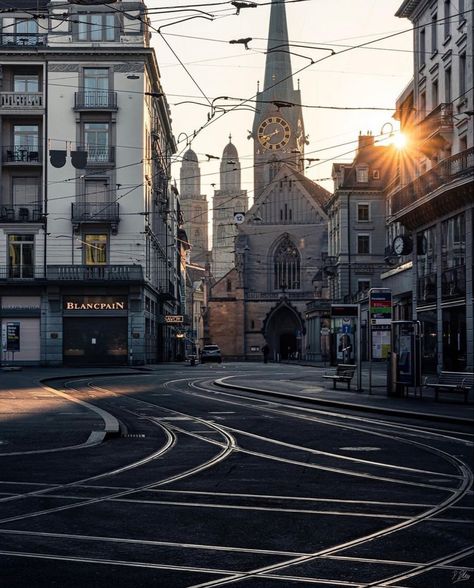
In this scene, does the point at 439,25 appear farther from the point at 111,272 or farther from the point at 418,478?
the point at 418,478

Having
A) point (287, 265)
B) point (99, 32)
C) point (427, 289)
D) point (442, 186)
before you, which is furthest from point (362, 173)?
point (442, 186)

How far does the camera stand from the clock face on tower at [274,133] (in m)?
128

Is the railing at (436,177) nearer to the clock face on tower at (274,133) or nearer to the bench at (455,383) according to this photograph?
the bench at (455,383)

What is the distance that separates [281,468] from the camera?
477 inches

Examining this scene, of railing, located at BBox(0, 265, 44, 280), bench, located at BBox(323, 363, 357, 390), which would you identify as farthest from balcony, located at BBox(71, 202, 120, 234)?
bench, located at BBox(323, 363, 357, 390)

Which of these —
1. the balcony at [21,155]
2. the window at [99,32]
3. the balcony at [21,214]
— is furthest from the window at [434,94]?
the balcony at [21,155]

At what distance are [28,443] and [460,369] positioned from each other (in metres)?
22.1

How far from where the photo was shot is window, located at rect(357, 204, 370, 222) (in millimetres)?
77438

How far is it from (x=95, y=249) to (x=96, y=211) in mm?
2174

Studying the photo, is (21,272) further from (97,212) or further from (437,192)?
(437,192)

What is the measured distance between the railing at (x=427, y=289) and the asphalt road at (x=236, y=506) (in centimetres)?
1984

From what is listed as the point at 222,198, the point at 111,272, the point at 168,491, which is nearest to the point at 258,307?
the point at 111,272

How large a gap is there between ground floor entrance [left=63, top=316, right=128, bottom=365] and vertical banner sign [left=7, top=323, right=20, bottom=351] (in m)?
2.58

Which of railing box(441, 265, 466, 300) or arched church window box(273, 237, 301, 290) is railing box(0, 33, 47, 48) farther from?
arched church window box(273, 237, 301, 290)
